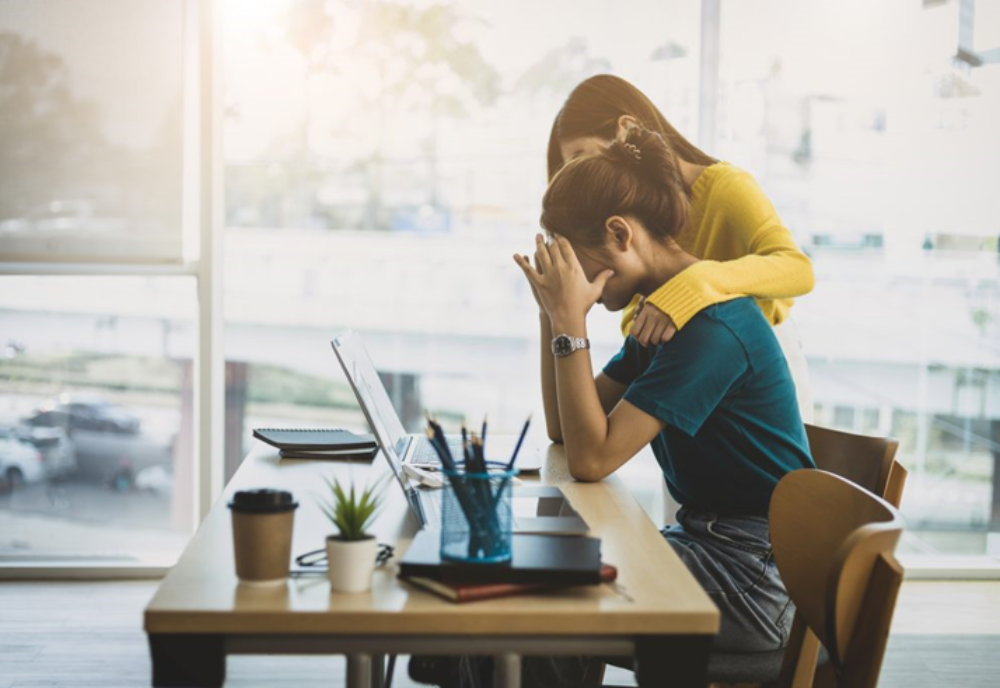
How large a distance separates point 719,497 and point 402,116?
2.26 metres

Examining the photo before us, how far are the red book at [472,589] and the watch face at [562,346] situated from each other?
66 centimetres

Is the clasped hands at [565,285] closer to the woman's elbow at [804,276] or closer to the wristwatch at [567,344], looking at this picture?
the wristwatch at [567,344]

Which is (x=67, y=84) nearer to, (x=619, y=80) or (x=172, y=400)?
(x=172, y=400)

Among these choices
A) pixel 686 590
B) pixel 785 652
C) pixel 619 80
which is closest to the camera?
pixel 686 590

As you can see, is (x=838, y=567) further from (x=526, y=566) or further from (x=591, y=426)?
(x=591, y=426)

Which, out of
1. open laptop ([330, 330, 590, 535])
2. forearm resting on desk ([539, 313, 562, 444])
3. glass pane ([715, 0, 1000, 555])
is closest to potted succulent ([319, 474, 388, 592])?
open laptop ([330, 330, 590, 535])

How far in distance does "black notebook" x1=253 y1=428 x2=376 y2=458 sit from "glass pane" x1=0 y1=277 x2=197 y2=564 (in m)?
1.55

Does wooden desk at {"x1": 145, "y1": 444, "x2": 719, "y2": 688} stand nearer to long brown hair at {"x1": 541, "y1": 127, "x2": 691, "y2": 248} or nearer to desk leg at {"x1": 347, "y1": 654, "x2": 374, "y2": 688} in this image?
desk leg at {"x1": 347, "y1": 654, "x2": 374, "y2": 688}

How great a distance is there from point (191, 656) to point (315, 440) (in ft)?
3.62

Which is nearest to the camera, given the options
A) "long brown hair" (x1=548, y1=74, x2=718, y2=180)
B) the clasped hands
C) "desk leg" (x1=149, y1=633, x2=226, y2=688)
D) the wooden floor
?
"desk leg" (x1=149, y1=633, x2=226, y2=688)

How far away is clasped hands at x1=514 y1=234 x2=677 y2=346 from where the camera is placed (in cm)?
191

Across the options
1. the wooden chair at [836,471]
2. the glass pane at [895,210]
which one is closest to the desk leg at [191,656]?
the wooden chair at [836,471]

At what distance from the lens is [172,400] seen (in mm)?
3797

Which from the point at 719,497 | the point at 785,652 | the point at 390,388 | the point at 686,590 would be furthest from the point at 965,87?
the point at 686,590
